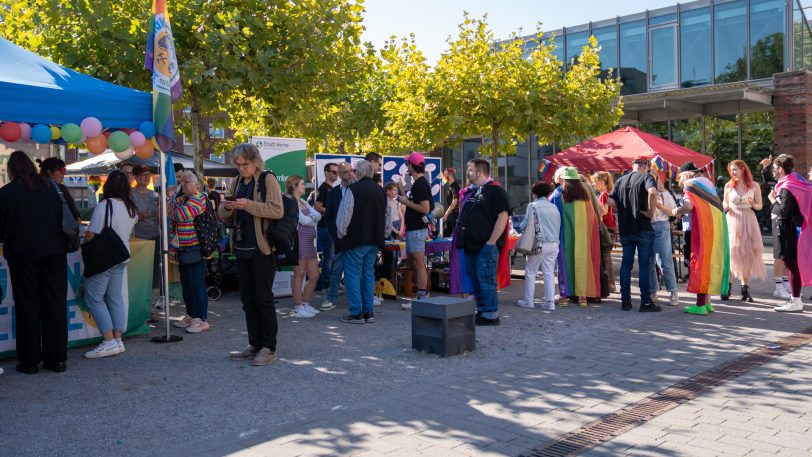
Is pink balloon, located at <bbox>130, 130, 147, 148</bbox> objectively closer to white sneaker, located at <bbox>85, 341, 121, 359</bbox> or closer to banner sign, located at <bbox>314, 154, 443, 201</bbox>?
white sneaker, located at <bbox>85, 341, 121, 359</bbox>

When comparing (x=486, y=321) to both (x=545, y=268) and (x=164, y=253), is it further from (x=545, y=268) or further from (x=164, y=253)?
(x=164, y=253)

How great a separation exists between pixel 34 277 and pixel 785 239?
8547 millimetres

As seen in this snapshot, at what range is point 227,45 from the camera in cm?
1086

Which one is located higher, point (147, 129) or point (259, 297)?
point (147, 129)

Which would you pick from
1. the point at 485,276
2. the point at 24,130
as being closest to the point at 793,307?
the point at 485,276

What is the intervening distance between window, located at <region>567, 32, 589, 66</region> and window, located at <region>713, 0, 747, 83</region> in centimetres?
441

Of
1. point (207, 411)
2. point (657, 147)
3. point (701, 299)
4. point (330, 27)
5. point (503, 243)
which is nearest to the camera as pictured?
point (207, 411)

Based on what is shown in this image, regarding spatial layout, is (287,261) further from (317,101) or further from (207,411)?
(317,101)

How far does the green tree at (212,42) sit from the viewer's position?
34.8ft

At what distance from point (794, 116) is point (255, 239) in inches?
704

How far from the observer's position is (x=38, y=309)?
6289mm

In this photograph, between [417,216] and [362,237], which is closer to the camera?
[362,237]

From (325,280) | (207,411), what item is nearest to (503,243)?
(325,280)

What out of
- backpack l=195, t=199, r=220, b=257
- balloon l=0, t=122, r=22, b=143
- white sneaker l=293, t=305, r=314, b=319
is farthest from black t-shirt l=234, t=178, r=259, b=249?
white sneaker l=293, t=305, r=314, b=319
